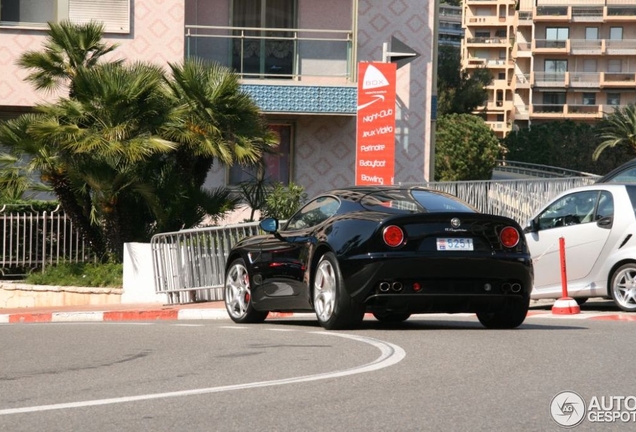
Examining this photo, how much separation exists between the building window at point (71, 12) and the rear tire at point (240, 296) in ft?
51.1

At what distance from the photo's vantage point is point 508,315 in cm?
1267

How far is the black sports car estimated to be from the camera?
11875mm

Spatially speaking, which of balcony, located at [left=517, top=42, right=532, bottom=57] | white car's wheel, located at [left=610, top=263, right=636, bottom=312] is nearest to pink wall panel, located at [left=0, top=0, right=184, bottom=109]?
white car's wheel, located at [left=610, top=263, right=636, bottom=312]

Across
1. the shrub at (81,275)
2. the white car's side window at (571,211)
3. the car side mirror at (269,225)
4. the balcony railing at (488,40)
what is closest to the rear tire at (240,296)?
the car side mirror at (269,225)

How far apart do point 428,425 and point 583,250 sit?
10.6 metres

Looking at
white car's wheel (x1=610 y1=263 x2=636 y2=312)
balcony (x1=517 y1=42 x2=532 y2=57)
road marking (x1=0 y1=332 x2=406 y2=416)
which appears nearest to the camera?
road marking (x1=0 y1=332 x2=406 y2=416)

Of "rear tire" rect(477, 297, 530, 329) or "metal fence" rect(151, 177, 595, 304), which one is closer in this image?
"rear tire" rect(477, 297, 530, 329)

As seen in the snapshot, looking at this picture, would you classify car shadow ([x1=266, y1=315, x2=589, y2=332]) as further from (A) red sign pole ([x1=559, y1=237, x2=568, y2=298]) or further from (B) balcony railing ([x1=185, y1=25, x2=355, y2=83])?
(B) balcony railing ([x1=185, y1=25, x2=355, y2=83])

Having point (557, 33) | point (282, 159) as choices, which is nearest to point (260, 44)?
point (282, 159)

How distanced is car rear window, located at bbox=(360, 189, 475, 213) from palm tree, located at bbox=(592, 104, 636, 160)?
6559 centimetres

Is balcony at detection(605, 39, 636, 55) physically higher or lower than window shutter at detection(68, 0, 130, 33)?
higher

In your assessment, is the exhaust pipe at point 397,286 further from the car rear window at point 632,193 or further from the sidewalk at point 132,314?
the sidewalk at point 132,314

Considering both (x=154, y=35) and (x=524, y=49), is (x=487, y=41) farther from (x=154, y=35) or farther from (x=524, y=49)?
(x=154, y=35)

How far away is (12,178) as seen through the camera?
76.2 feet
